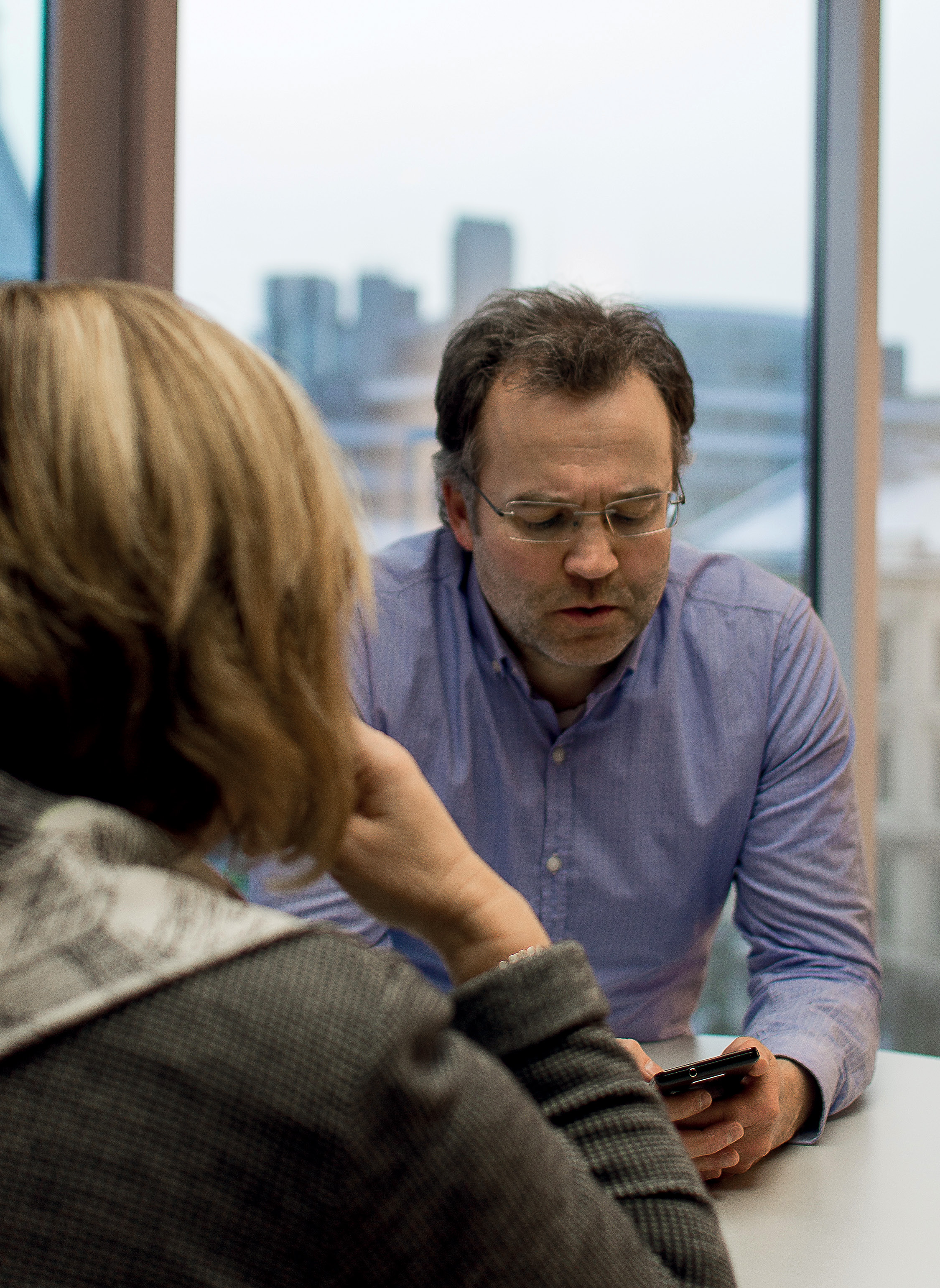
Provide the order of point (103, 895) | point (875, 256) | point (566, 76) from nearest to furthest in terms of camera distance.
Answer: point (103, 895)
point (566, 76)
point (875, 256)

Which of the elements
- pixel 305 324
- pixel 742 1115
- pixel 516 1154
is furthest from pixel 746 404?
pixel 516 1154

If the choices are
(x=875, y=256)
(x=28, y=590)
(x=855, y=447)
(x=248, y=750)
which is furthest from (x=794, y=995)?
(x=875, y=256)

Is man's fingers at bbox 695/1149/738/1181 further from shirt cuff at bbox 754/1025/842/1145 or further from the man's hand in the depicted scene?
shirt cuff at bbox 754/1025/842/1145

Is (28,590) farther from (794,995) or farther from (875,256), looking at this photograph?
(875,256)

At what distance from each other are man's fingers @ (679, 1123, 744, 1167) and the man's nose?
0.73 m

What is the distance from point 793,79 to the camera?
2.48 meters

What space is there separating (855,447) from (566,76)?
100 centimetres

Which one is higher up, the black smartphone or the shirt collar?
the shirt collar

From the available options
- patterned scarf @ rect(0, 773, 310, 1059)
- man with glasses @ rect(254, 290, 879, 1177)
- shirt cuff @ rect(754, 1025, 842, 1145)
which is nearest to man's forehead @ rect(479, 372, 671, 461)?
man with glasses @ rect(254, 290, 879, 1177)

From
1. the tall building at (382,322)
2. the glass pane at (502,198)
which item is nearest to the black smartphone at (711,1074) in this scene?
the glass pane at (502,198)

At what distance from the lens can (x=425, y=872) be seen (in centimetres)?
83

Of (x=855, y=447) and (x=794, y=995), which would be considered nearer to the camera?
(x=794, y=995)

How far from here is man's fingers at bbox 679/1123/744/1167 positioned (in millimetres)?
1001

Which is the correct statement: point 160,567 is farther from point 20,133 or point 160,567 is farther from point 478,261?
point 478,261
